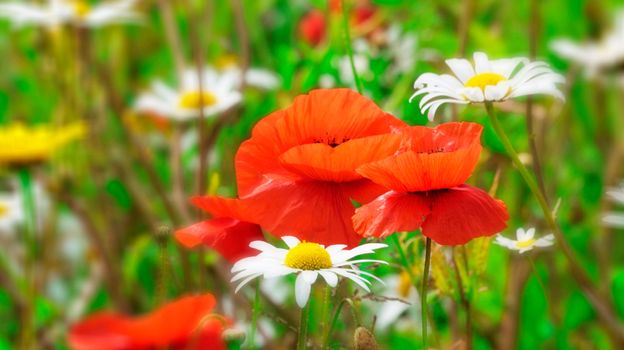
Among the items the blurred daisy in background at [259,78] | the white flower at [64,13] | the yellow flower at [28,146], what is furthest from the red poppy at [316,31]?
the yellow flower at [28,146]

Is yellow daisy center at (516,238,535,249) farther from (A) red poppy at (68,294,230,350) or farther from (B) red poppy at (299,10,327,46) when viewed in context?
(B) red poppy at (299,10,327,46)

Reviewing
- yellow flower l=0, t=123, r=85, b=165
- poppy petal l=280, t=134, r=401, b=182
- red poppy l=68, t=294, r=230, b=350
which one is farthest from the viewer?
yellow flower l=0, t=123, r=85, b=165

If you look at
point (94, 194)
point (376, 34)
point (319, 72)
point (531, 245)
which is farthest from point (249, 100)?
point (531, 245)

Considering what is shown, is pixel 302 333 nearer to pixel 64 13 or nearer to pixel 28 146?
pixel 28 146

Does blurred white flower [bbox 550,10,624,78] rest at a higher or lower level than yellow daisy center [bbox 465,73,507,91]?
lower

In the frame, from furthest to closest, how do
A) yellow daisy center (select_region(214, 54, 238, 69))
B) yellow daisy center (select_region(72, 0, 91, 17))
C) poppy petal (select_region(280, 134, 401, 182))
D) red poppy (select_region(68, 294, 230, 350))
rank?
yellow daisy center (select_region(214, 54, 238, 69)) → yellow daisy center (select_region(72, 0, 91, 17)) → poppy petal (select_region(280, 134, 401, 182)) → red poppy (select_region(68, 294, 230, 350))

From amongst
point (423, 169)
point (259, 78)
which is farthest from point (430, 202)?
point (259, 78)

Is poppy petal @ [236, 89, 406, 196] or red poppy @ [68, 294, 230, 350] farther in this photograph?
poppy petal @ [236, 89, 406, 196]

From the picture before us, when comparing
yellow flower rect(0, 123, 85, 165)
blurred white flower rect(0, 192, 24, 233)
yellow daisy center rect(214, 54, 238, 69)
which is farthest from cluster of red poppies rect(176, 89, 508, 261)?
yellow daisy center rect(214, 54, 238, 69)
